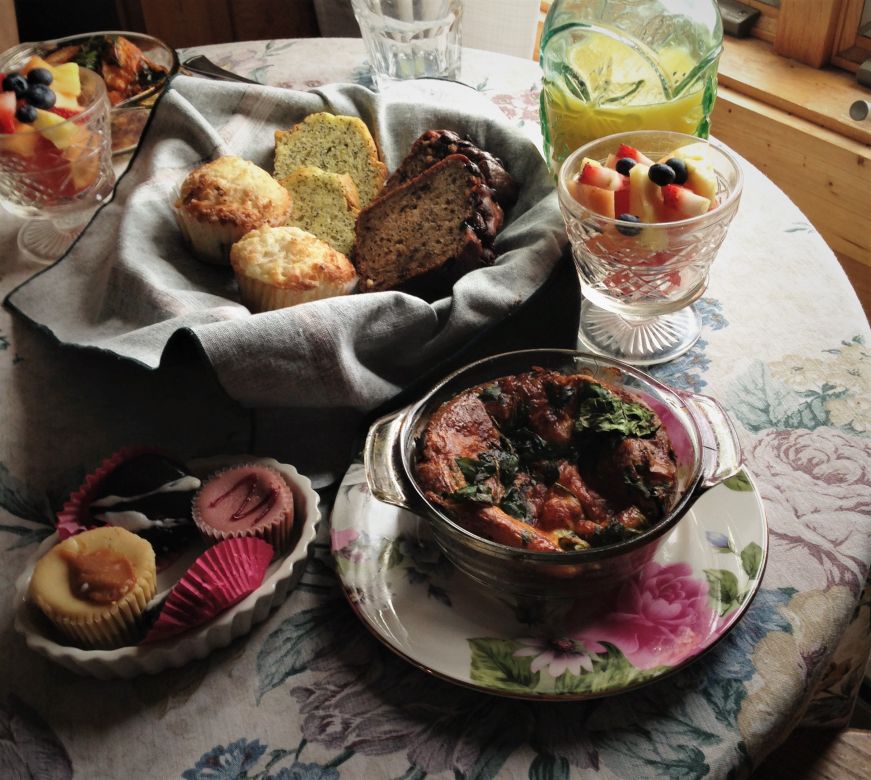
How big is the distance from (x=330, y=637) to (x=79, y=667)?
23 cm

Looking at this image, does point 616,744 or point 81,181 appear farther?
point 81,181

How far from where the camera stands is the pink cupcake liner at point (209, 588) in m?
0.81

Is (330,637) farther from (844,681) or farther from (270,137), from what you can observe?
(270,137)

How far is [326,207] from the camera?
1342 mm

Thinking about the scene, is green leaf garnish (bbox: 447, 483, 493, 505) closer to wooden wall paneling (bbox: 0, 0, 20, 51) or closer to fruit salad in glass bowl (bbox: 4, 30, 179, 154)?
fruit salad in glass bowl (bbox: 4, 30, 179, 154)

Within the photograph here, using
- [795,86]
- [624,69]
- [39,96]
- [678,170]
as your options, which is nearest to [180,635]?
[678,170]

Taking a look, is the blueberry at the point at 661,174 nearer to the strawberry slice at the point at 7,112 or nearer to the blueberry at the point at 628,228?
the blueberry at the point at 628,228

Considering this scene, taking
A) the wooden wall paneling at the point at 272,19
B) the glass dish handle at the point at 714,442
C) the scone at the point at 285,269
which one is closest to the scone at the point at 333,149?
the scone at the point at 285,269

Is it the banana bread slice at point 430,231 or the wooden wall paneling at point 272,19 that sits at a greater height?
the banana bread slice at point 430,231

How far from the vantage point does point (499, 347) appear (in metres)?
1.12

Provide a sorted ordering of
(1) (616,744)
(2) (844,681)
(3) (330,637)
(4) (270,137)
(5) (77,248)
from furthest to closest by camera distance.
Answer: (4) (270,137)
(5) (77,248)
(2) (844,681)
(3) (330,637)
(1) (616,744)

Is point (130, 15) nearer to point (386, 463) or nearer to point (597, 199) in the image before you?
point (597, 199)

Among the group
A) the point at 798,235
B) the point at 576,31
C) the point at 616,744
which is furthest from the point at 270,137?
the point at 616,744

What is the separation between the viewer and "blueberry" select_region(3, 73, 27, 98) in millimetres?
1275
